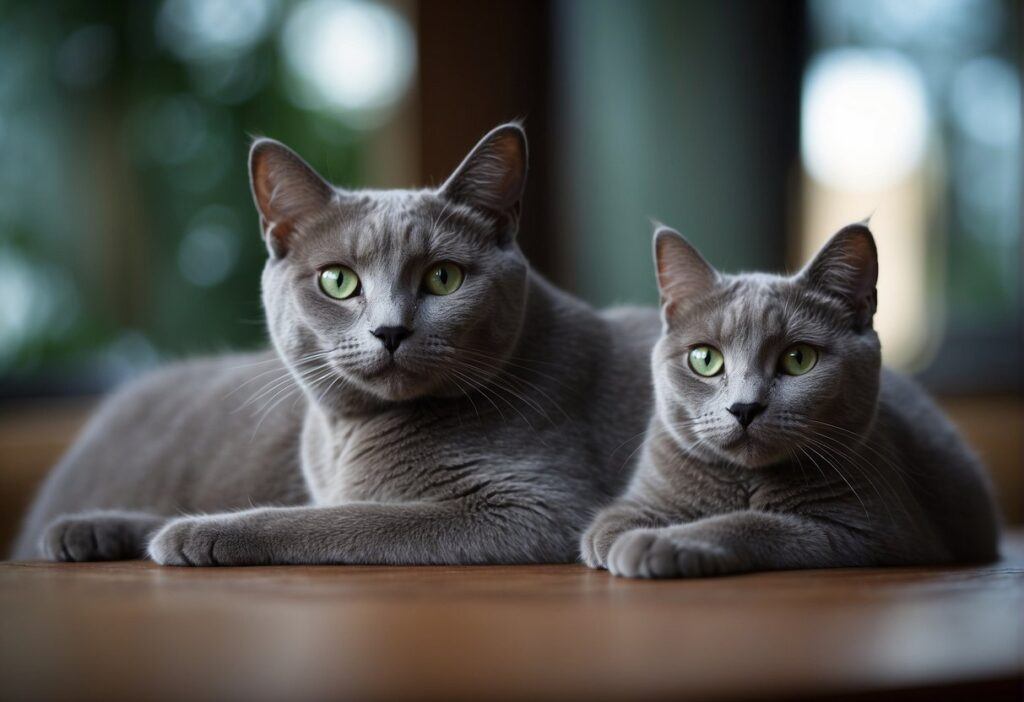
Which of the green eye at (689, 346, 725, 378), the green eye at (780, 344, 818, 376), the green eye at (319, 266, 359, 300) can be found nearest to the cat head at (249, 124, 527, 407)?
the green eye at (319, 266, 359, 300)

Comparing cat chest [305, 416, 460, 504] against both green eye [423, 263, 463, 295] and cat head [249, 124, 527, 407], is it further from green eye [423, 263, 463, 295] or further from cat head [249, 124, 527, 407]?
green eye [423, 263, 463, 295]

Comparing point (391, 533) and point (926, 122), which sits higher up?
point (926, 122)

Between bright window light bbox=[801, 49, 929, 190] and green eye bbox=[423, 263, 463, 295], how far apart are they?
7.19ft

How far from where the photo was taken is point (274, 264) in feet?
5.25

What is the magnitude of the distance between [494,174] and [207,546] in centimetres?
66

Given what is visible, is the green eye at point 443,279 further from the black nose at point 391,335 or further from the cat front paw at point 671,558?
the cat front paw at point 671,558

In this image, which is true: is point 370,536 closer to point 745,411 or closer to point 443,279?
point 443,279

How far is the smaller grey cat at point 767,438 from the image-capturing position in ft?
4.23

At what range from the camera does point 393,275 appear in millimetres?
1429

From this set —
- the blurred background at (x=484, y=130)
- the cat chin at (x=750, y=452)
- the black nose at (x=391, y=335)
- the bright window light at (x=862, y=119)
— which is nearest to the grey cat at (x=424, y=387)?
the black nose at (x=391, y=335)

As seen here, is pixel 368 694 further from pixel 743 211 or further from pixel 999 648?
pixel 743 211

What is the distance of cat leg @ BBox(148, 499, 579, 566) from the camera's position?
1385 mm

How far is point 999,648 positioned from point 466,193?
954 mm

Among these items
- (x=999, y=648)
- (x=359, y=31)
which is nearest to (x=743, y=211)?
(x=359, y=31)
